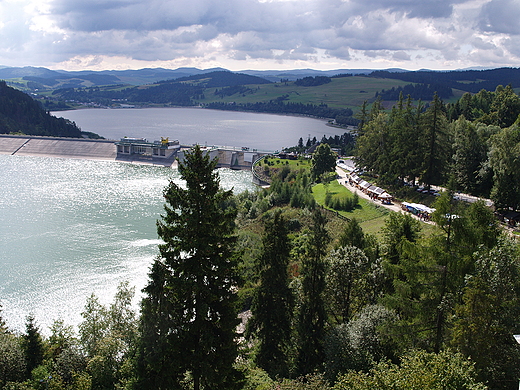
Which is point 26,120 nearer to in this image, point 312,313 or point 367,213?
point 367,213

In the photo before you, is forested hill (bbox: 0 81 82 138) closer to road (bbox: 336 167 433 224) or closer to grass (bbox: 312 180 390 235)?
road (bbox: 336 167 433 224)

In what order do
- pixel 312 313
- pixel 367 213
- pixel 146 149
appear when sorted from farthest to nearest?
pixel 146 149 < pixel 367 213 < pixel 312 313

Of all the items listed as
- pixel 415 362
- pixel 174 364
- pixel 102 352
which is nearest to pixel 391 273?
pixel 415 362

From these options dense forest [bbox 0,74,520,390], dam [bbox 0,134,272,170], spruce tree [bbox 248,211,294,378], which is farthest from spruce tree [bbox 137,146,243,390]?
dam [bbox 0,134,272,170]

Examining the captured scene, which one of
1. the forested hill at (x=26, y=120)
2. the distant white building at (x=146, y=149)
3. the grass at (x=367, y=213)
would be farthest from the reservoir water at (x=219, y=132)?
the grass at (x=367, y=213)

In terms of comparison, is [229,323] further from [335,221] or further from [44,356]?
[335,221]

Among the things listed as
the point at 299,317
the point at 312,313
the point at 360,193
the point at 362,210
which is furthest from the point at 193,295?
the point at 360,193
